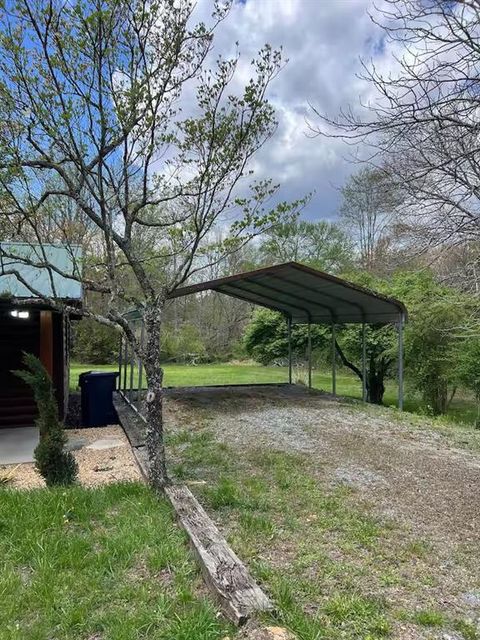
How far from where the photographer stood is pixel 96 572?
2.56 metres

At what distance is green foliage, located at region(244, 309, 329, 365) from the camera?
48.2 feet

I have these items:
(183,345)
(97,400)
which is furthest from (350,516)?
(183,345)

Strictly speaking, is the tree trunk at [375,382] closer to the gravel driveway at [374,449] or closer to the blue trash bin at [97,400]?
the gravel driveway at [374,449]

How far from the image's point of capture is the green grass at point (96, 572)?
2.11 meters

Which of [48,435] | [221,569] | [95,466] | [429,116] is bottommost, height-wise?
[95,466]

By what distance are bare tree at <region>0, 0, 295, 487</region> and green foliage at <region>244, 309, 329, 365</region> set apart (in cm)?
1041

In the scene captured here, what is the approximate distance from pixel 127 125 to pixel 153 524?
3039 mm

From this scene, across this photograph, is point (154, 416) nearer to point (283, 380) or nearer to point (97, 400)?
point (97, 400)

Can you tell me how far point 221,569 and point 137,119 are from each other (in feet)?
11.0

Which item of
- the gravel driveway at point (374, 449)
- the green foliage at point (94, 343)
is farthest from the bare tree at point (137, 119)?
the green foliage at point (94, 343)

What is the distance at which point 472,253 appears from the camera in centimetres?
351

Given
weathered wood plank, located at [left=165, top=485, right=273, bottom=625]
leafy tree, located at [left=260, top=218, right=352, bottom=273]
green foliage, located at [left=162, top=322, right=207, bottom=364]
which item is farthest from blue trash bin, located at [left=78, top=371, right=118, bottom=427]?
leafy tree, located at [left=260, top=218, right=352, bottom=273]

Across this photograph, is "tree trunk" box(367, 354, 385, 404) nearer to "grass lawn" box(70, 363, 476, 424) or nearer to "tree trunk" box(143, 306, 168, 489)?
"grass lawn" box(70, 363, 476, 424)

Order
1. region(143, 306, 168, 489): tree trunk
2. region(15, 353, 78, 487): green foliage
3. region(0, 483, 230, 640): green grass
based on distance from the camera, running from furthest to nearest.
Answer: region(15, 353, 78, 487): green foliage → region(143, 306, 168, 489): tree trunk → region(0, 483, 230, 640): green grass
